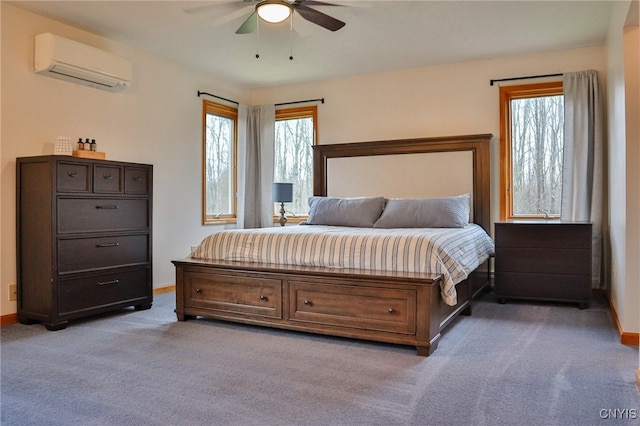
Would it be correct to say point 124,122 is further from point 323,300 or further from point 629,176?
point 629,176

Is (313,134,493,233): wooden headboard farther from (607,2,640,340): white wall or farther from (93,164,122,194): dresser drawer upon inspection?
(93,164,122,194): dresser drawer

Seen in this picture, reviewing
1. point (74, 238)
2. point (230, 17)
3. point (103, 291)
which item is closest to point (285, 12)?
point (230, 17)

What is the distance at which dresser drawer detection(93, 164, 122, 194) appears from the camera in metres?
3.84

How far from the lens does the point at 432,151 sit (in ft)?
17.2

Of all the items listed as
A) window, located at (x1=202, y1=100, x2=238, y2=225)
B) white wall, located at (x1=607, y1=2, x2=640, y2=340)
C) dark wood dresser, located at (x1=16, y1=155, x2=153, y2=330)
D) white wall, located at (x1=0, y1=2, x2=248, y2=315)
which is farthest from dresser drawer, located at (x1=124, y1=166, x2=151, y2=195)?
white wall, located at (x1=607, y1=2, x2=640, y2=340)

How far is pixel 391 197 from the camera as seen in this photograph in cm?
542

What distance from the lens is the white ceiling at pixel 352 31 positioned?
377cm

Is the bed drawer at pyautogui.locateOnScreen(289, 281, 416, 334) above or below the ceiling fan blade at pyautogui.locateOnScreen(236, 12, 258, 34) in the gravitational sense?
below

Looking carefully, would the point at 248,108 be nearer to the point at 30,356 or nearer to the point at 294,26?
the point at 294,26

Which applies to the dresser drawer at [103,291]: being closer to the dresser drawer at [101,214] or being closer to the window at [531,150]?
the dresser drawer at [101,214]

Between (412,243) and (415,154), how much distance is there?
2352 millimetres

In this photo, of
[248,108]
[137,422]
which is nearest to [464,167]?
[248,108]

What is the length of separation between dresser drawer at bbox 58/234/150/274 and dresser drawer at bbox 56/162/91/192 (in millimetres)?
398

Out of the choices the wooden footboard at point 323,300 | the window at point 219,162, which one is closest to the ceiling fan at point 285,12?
the wooden footboard at point 323,300
